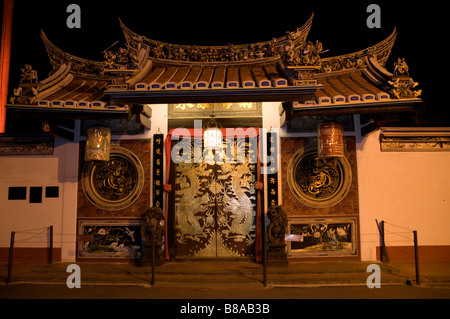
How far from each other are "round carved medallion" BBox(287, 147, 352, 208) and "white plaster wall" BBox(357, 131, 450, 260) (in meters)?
0.46

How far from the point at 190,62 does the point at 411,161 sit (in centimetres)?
637

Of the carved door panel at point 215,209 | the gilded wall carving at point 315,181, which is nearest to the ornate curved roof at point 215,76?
the gilded wall carving at point 315,181

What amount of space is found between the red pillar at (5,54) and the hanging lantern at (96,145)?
6343mm

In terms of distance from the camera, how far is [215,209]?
349 inches

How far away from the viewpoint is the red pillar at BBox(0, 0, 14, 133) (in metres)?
12.4

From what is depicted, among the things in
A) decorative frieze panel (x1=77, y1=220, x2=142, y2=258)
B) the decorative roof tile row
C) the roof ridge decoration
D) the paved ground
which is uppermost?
the roof ridge decoration

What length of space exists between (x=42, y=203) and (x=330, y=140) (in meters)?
7.60

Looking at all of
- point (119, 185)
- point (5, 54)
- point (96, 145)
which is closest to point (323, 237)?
point (119, 185)

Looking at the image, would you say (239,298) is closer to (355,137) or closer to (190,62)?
(355,137)

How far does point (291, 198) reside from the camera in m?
8.59

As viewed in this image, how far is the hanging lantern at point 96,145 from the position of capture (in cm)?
816

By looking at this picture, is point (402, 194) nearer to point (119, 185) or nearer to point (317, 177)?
point (317, 177)

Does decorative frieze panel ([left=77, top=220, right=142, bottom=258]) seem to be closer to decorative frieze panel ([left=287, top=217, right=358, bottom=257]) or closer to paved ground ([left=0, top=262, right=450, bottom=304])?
paved ground ([left=0, top=262, right=450, bottom=304])

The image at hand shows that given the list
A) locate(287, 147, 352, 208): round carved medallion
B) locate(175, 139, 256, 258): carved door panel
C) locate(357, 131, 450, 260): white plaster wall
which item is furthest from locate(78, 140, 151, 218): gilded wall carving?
locate(357, 131, 450, 260): white plaster wall
